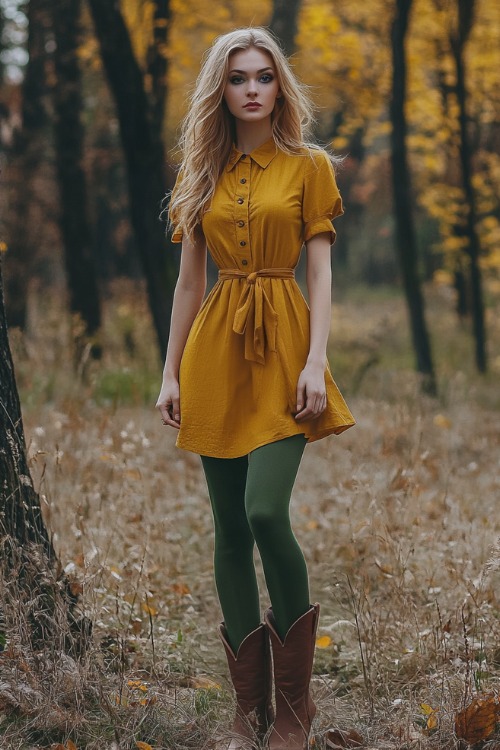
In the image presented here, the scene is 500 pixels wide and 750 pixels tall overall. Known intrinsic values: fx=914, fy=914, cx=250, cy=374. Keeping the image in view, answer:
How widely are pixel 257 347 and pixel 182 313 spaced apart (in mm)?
412

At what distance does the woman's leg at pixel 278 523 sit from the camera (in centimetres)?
266

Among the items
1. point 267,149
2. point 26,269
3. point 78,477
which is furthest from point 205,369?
point 26,269

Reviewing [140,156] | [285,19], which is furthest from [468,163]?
[140,156]

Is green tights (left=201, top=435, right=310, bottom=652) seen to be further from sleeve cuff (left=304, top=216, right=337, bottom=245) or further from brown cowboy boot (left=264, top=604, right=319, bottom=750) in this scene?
sleeve cuff (left=304, top=216, right=337, bottom=245)

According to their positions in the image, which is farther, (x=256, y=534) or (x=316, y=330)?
(x=316, y=330)

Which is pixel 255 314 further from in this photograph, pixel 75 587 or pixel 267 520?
pixel 75 587

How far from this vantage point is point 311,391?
2.74 metres

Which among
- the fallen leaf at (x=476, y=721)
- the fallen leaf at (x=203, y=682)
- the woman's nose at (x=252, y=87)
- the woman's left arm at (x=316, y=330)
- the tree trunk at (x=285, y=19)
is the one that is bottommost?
the fallen leaf at (x=203, y=682)

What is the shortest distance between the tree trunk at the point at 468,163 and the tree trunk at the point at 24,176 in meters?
4.91

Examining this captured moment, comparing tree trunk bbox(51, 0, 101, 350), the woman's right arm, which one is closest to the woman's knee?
the woman's right arm

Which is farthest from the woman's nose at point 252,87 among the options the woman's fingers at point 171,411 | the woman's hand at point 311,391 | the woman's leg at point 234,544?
the woman's leg at point 234,544

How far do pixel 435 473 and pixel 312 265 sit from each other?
11.8 feet

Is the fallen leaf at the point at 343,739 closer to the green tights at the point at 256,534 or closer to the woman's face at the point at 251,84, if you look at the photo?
the green tights at the point at 256,534

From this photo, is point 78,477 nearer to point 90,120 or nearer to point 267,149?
point 267,149
